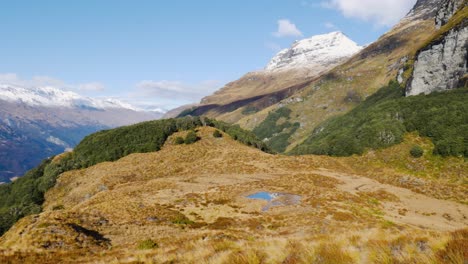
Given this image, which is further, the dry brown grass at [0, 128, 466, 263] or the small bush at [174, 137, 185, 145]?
the small bush at [174, 137, 185, 145]

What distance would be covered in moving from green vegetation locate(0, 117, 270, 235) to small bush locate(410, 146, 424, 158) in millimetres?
46483

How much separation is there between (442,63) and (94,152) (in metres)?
129

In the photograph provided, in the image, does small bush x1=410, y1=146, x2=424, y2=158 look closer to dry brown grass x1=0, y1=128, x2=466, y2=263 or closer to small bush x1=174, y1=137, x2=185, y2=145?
dry brown grass x1=0, y1=128, x2=466, y2=263

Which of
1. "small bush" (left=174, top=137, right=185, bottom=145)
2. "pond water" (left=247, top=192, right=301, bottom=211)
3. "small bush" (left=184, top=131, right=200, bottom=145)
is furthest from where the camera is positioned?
"small bush" (left=174, top=137, right=185, bottom=145)

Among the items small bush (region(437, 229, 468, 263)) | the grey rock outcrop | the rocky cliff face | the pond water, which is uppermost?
the grey rock outcrop

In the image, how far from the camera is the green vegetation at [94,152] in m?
79.3

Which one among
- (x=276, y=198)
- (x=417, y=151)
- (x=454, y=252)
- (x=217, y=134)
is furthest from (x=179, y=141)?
(x=454, y=252)

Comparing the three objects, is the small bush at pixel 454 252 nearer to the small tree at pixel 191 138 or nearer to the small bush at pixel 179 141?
the small tree at pixel 191 138

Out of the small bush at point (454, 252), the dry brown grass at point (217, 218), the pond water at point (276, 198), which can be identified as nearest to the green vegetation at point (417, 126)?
the dry brown grass at point (217, 218)

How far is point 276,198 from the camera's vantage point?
48.8m

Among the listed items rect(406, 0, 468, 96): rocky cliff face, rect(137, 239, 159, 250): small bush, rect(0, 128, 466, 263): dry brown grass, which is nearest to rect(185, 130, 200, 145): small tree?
rect(0, 128, 466, 263): dry brown grass

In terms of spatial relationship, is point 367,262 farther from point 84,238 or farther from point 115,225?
point 115,225

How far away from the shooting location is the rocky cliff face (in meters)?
112

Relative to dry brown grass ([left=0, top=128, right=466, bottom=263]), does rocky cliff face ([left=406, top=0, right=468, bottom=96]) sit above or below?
above
